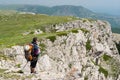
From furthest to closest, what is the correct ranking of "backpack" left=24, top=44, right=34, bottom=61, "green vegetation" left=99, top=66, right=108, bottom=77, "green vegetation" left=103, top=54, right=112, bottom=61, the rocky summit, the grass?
"green vegetation" left=103, top=54, right=112, bottom=61 → "green vegetation" left=99, top=66, right=108, bottom=77 → the grass → the rocky summit → "backpack" left=24, top=44, right=34, bottom=61

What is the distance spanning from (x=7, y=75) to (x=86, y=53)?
192ft

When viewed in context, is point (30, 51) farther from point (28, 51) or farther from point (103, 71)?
point (103, 71)

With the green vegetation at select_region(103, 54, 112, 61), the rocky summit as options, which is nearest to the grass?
the rocky summit

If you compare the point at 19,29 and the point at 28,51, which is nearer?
the point at 28,51

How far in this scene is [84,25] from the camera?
125500mm

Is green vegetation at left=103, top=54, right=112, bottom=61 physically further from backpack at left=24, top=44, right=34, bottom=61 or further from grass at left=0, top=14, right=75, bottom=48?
backpack at left=24, top=44, right=34, bottom=61

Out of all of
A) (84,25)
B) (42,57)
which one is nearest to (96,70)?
(42,57)

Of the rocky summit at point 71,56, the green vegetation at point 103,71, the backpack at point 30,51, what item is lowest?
the green vegetation at point 103,71

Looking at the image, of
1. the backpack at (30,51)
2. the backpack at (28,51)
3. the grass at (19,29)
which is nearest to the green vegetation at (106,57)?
the grass at (19,29)

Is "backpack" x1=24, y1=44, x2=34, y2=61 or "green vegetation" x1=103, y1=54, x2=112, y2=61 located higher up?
"backpack" x1=24, y1=44, x2=34, y2=61

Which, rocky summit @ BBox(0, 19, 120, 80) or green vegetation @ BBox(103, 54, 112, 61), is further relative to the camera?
green vegetation @ BBox(103, 54, 112, 61)

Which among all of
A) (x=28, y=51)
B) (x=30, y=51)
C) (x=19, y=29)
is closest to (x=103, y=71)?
(x=19, y=29)

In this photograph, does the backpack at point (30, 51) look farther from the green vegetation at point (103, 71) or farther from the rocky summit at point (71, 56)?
the green vegetation at point (103, 71)

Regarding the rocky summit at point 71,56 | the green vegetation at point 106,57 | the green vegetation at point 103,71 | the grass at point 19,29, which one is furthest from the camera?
the green vegetation at point 106,57
